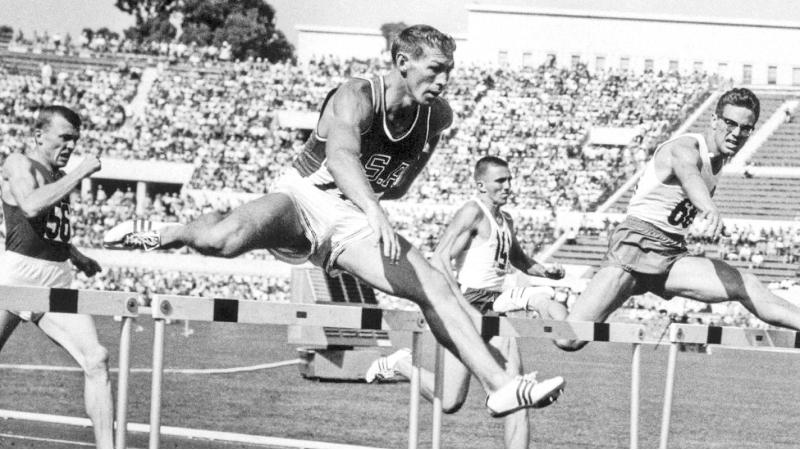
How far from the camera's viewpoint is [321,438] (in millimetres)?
11023

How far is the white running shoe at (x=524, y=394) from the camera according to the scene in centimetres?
579

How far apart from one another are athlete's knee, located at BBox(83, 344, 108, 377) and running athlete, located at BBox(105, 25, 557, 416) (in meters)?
0.97

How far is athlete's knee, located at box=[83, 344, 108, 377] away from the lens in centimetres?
756

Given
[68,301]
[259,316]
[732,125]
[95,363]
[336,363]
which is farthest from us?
[336,363]

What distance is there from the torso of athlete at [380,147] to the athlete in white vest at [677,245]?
2.08m

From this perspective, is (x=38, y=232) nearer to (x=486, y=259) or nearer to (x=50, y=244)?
(x=50, y=244)

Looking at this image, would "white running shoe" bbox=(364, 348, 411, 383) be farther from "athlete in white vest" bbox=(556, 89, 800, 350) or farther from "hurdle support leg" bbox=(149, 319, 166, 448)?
"hurdle support leg" bbox=(149, 319, 166, 448)

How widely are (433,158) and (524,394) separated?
44.6 m

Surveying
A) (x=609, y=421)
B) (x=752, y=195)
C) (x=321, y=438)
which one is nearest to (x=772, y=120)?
(x=752, y=195)

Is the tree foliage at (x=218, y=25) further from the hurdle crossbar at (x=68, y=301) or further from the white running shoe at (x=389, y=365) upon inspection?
the hurdle crossbar at (x=68, y=301)

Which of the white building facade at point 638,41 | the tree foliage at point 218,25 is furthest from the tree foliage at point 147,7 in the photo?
the white building facade at point 638,41

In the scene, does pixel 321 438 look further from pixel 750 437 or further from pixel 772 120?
pixel 772 120

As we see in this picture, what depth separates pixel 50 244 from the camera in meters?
8.12

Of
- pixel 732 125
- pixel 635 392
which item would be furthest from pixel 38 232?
pixel 732 125
